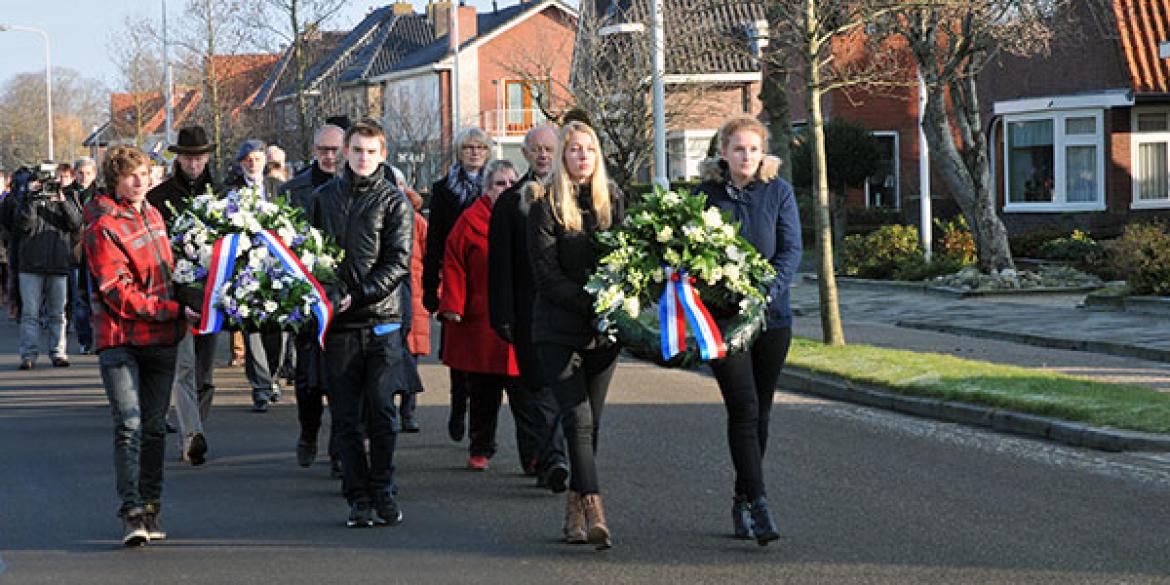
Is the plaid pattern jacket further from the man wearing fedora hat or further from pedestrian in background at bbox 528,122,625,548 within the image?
the man wearing fedora hat

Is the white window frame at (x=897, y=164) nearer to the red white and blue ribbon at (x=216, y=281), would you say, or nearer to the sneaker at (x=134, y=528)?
the red white and blue ribbon at (x=216, y=281)

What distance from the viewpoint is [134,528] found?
25.7 feet

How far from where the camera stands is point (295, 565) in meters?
7.34

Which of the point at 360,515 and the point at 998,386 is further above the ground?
the point at 998,386

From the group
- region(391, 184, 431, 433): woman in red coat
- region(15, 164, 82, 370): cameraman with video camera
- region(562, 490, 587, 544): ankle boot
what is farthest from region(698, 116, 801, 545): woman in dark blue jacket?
region(15, 164, 82, 370): cameraman with video camera

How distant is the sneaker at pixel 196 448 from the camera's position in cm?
1017

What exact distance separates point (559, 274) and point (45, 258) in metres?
11.0

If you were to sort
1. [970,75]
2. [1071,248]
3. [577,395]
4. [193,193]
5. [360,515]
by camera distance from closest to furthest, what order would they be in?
1. [577,395]
2. [360,515]
3. [193,193]
4. [970,75]
5. [1071,248]

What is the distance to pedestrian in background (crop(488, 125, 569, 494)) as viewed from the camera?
28.5 ft

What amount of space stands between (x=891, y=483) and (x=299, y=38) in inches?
957

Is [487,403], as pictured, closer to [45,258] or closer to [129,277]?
[129,277]

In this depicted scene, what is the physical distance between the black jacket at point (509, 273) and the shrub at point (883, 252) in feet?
62.9

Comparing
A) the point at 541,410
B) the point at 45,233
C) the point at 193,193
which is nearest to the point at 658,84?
the point at 45,233

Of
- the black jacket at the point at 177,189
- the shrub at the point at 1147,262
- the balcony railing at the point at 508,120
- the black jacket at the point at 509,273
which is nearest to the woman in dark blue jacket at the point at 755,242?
the black jacket at the point at 509,273
